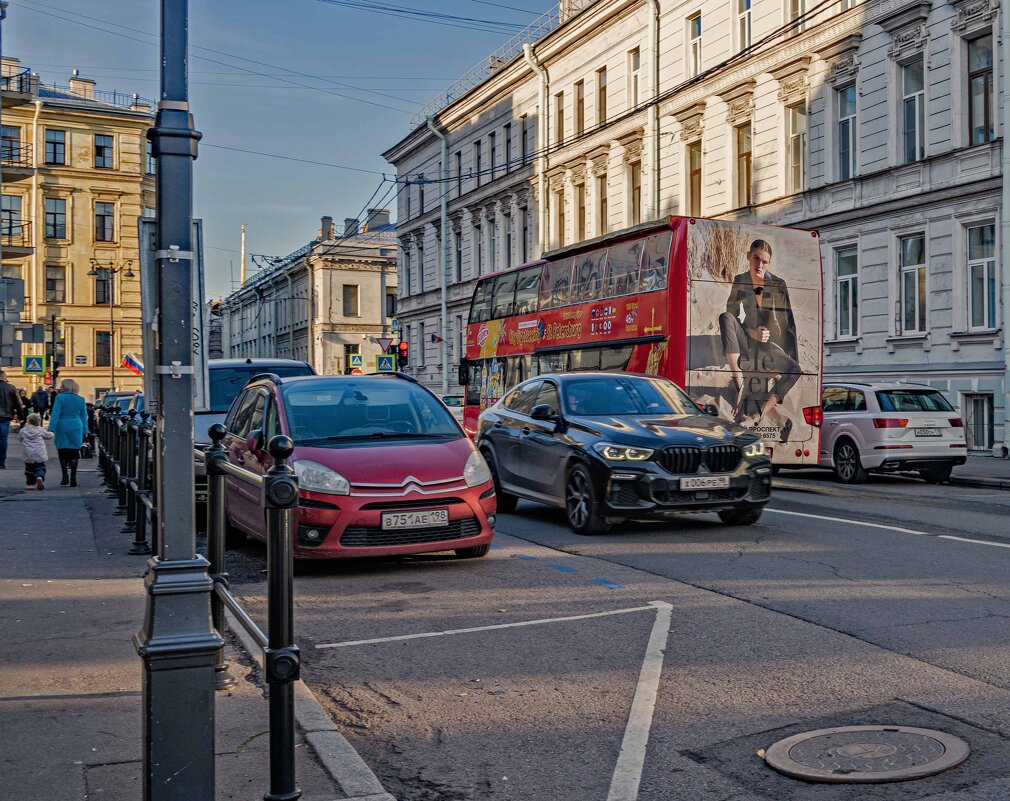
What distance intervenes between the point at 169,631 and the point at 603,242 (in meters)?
16.5

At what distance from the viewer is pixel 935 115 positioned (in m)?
24.6

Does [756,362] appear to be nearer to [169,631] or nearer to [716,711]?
[716,711]

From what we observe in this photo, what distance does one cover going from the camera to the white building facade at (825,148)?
23750 millimetres

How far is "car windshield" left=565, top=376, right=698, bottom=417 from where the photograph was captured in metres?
12.3

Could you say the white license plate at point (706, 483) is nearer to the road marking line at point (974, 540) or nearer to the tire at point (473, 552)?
the road marking line at point (974, 540)

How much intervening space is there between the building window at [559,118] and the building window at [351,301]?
114 ft

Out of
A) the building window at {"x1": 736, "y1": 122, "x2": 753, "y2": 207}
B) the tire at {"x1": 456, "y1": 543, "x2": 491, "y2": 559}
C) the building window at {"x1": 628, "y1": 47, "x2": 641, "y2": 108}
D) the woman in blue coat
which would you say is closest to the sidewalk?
the tire at {"x1": 456, "y1": 543, "x2": 491, "y2": 559}

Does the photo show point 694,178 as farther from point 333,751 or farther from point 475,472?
point 333,751

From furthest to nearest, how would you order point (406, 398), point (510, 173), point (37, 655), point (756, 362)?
1. point (510, 173)
2. point (756, 362)
3. point (406, 398)
4. point (37, 655)

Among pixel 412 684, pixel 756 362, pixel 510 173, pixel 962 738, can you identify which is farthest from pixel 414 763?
pixel 510 173

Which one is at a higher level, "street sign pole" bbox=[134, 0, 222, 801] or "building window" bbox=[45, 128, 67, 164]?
"building window" bbox=[45, 128, 67, 164]

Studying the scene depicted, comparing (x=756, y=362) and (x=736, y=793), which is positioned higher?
(x=756, y=362)

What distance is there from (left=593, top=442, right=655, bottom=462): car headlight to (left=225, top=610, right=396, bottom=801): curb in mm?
6042

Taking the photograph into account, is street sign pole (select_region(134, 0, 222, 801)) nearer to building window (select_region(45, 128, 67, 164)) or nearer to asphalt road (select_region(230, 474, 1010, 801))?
asphalt road (select_region(230, 474, 1010, 801))
